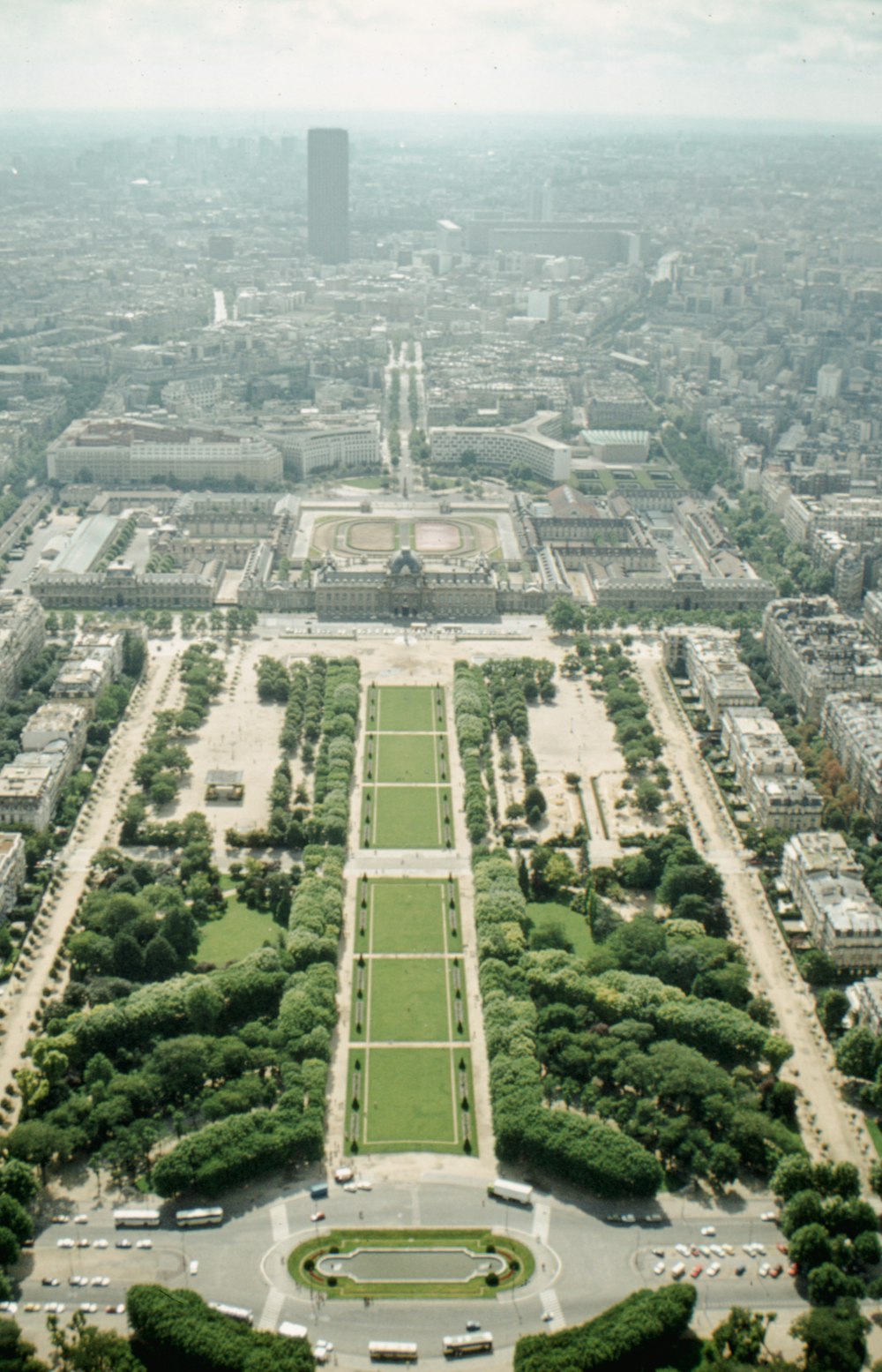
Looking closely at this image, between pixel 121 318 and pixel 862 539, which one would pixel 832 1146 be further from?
pixel 121 318

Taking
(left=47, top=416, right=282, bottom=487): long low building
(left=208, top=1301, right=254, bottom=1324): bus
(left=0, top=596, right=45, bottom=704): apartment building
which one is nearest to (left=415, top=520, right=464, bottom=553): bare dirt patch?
(left=47, top=416, right=282, bottom=487): long low building

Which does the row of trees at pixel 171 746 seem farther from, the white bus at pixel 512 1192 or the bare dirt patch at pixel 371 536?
the white bus at pixel 512 1192

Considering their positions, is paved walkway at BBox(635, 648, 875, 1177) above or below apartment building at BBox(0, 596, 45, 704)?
below

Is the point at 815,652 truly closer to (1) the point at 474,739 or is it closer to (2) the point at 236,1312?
(1) the point at 474,739

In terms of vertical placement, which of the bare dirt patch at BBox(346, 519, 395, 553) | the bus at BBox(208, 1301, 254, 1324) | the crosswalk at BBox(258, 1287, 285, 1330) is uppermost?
the bus at BBox(208, 1301, 254, 1324)

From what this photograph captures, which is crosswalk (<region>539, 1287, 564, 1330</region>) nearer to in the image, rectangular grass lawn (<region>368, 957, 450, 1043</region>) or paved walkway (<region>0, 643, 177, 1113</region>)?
rectangular grass lawn (<region>368, 957, 450, 1043</region>)

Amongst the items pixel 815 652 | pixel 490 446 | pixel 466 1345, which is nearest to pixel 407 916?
pixel 466 1345
